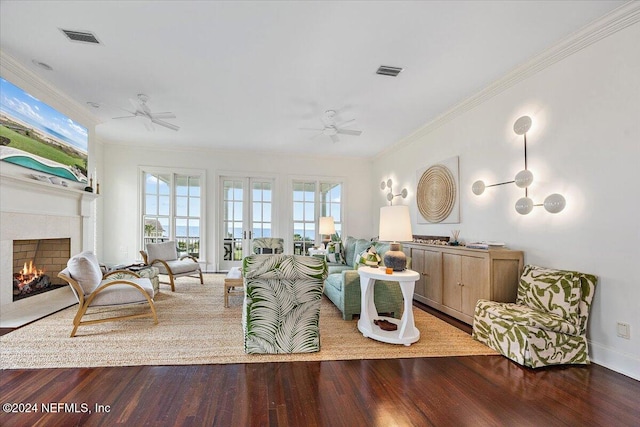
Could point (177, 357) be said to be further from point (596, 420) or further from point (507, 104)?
point (507, 104)

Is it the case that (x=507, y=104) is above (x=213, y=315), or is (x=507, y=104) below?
above

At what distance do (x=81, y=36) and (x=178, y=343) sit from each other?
2969 mm

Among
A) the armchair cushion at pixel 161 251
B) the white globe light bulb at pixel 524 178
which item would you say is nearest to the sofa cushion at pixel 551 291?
the white globe light bulb at pixel 524 178

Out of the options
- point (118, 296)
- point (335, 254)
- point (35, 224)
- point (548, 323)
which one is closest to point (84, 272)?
point (118, 296)

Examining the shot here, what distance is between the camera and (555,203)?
281cm

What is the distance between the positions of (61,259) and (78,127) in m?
2.01

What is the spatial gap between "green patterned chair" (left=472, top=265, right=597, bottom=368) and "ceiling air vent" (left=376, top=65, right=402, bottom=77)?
2.49 meters

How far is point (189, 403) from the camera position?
74.3 inches

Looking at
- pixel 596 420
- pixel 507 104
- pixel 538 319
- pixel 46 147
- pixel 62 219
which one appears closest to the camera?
pixel 596 420

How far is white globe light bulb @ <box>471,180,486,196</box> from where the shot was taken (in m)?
3.76

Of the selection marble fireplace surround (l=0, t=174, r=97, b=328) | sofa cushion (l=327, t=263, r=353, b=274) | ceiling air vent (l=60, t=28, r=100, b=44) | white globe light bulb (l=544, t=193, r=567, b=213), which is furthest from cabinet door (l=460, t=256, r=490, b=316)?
marble fireplace surround (l=0, t=174, r=97, b=328)

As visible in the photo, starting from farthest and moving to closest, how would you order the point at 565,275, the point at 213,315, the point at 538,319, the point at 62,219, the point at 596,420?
1. the point at 62,219
2. the point at 213,315
3. the point at 565,275
4. the point at 538,319
5. the point at 596,420

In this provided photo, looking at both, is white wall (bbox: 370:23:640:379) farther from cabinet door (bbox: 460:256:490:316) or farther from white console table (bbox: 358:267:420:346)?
white console table (bbox: 358:267:420:346)

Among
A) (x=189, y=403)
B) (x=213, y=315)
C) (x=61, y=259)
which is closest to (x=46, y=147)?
(x=61, y=259)
